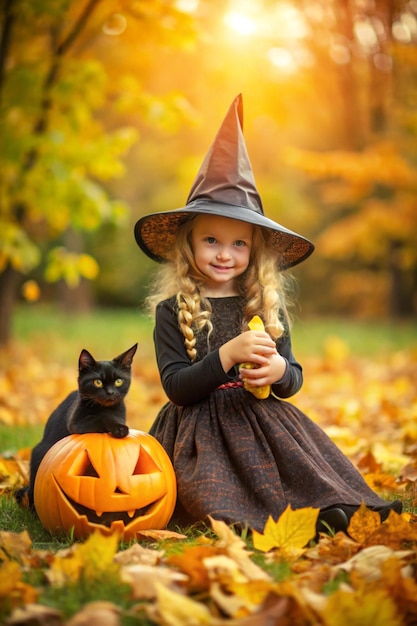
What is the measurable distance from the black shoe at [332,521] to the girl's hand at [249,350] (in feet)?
1.99

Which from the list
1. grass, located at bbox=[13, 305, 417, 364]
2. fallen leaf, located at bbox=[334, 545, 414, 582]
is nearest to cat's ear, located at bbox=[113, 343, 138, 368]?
fallen leaf, located at bbox=[334, 545, 414, 582]

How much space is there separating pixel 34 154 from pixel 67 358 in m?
2.78

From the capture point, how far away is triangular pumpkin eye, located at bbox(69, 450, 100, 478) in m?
2.49

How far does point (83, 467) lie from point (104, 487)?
13cm

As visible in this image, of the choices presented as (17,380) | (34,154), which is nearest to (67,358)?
(17,380)

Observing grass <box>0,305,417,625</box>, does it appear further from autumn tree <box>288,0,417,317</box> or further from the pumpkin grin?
autumn tree <box>288,0,417,317</box>

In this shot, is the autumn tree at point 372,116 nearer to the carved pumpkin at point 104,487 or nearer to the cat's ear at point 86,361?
the cat's ear at point 86,361

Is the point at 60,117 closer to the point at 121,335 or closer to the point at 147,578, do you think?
the point at 121,335

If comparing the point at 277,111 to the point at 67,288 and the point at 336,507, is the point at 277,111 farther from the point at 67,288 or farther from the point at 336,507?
the point at 67,288

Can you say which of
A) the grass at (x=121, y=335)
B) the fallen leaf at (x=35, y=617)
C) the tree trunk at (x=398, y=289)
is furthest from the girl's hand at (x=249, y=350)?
the tree trunk at (x=398, y=289)

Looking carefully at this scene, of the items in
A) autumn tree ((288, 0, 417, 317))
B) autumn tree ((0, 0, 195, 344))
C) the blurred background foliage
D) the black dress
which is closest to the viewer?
the black dress

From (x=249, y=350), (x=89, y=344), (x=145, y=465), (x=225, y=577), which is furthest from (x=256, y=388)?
(x=89, y=344)

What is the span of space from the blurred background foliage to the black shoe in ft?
5.20

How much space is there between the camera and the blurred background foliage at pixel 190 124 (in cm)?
616
